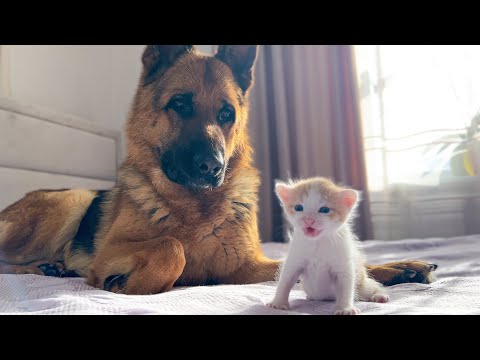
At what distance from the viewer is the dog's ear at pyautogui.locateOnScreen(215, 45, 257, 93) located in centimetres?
134

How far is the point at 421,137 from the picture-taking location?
3318 millimetres

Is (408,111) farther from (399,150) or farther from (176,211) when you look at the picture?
(176,211)

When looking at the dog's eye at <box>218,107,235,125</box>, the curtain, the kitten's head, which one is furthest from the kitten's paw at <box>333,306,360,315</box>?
the curtain

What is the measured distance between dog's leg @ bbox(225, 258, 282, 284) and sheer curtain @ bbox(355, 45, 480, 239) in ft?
8.01

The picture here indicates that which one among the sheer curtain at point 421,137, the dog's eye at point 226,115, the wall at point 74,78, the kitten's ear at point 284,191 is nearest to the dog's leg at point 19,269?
the dog's eye at point 226,115

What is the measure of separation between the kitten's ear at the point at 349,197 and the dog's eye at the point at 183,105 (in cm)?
62

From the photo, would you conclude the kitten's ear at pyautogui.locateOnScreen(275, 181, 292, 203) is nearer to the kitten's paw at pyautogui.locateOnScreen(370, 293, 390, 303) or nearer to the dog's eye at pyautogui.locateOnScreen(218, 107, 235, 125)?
the kitten's paw at pyautogui.locateOnScreen(370, 293, 390, 303)

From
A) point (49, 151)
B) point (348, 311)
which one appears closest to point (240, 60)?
point (348, 311)

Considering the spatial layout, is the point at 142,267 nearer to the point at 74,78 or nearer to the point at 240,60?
the point at 240,60
